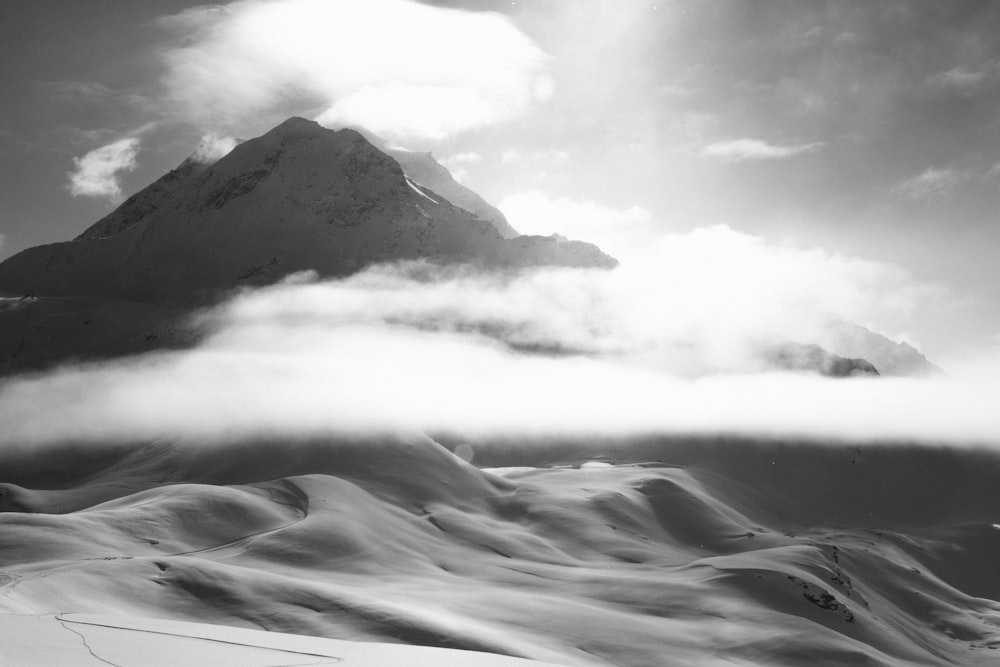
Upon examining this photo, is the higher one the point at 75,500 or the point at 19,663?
the point at 19,663

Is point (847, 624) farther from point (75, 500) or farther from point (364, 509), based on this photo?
point (75, 500)

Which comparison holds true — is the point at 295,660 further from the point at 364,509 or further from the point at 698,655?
the point at 364,509

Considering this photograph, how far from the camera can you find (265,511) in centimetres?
14625

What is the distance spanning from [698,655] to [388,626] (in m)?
50.3

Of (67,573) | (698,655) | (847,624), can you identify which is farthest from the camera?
(847,624)

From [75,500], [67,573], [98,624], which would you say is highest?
[98,624]

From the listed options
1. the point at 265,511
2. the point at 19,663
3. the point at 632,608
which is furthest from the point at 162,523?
the point at 19,663

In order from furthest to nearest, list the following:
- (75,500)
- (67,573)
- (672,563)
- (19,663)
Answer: (75,500) → (672,563) → (67,573) → (19,663)

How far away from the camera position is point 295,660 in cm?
2047

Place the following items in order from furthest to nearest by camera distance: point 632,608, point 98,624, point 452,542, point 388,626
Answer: point 452,542
point 632,608
point 388,626
point 98,624

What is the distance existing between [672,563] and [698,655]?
2452 inches

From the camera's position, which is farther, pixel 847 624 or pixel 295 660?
pixel 847 624

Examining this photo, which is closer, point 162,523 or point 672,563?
point 162,523

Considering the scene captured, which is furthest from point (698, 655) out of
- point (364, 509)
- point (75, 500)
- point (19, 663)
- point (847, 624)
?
point (75, 500)
